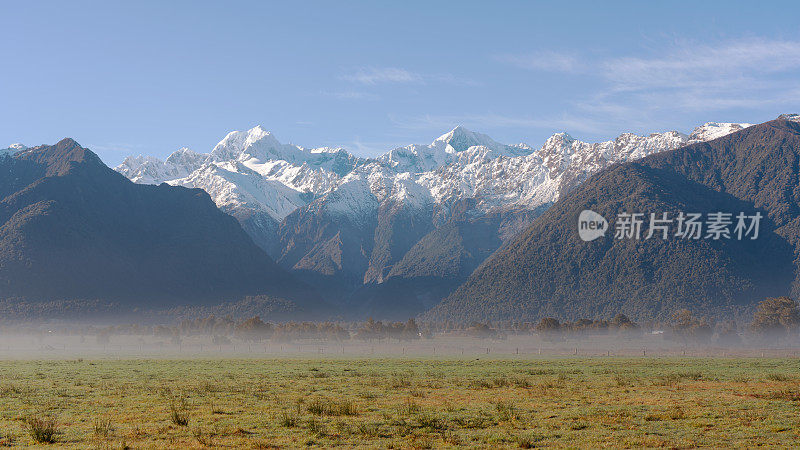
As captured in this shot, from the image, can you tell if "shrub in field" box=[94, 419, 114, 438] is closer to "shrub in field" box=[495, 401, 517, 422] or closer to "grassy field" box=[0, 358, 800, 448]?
"grassy field" box=[0, 358, 800, 448]

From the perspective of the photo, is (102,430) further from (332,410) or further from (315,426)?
(332,410)

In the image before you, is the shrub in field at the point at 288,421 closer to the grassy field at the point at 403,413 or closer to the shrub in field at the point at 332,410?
the grassy field at the point at 403,413

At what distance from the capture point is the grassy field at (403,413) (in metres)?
33.9


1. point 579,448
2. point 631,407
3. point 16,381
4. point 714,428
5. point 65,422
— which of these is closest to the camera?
point 579,448

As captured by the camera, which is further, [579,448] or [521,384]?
[521,384]

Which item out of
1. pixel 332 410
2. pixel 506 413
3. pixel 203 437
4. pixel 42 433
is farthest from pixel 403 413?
pixel 42 433

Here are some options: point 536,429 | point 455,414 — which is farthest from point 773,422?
point 455,414

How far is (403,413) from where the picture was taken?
4259 centimetres

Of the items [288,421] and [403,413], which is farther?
[403,413]

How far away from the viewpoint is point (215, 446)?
31984 mm

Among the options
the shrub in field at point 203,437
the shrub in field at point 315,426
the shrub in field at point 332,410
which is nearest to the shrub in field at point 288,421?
the shrub in field at point 315,426

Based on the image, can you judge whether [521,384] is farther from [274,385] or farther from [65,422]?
[65,422]

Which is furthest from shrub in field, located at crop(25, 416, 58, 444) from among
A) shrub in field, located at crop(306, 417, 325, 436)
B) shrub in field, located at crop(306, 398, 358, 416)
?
shrub in field, located at crop(306, 398, 358, 416)

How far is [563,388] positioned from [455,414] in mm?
20137
